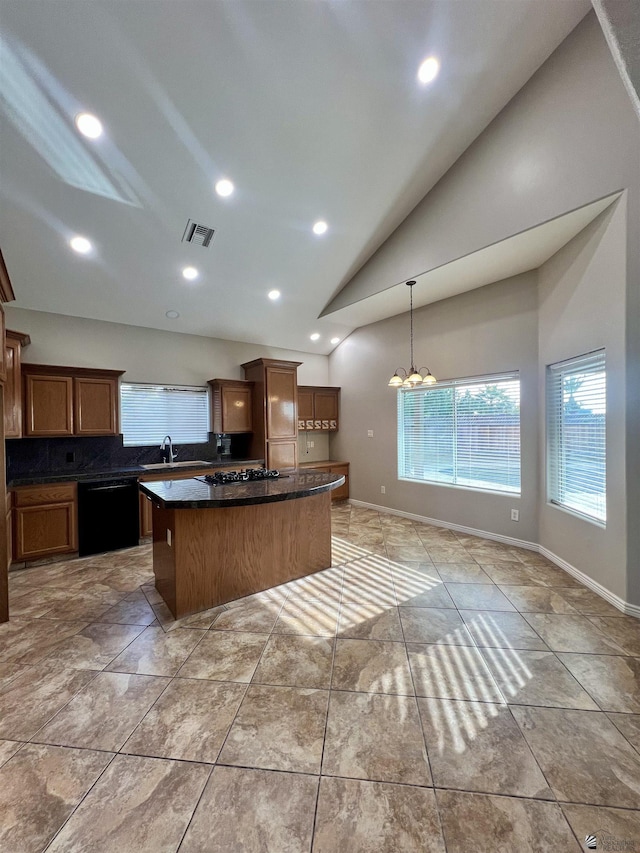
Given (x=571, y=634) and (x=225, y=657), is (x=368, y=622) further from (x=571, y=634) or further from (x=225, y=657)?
(x=571, y=634)

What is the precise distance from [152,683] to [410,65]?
4446mm

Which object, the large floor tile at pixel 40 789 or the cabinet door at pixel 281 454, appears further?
the cabinet door at pixel 281 454

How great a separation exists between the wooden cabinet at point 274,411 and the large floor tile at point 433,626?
3094mm

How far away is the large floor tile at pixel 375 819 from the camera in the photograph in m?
1.17

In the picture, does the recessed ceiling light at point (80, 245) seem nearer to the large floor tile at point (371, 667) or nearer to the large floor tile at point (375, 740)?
the large floor tile at point (371, 667)

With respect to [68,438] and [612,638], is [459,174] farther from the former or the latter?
[68,438]

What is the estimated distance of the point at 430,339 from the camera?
4863 mm

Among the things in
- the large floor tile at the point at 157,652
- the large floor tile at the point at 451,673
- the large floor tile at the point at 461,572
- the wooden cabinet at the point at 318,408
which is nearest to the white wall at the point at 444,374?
the wooden cabinet at the point at 318,408

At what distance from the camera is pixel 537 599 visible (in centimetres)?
279

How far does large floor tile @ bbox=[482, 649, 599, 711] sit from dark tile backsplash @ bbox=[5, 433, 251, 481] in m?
4.28

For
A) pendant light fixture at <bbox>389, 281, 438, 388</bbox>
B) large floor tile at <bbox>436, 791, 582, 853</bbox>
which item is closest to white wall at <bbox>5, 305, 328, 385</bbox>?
pendant light fixture at <bbox>389, 281, 438, 388</bbox>

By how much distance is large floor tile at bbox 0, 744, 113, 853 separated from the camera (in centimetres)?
122

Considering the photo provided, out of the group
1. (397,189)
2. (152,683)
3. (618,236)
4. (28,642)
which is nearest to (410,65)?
(397,189)

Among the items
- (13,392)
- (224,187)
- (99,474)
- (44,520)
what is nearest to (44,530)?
(44,520)
